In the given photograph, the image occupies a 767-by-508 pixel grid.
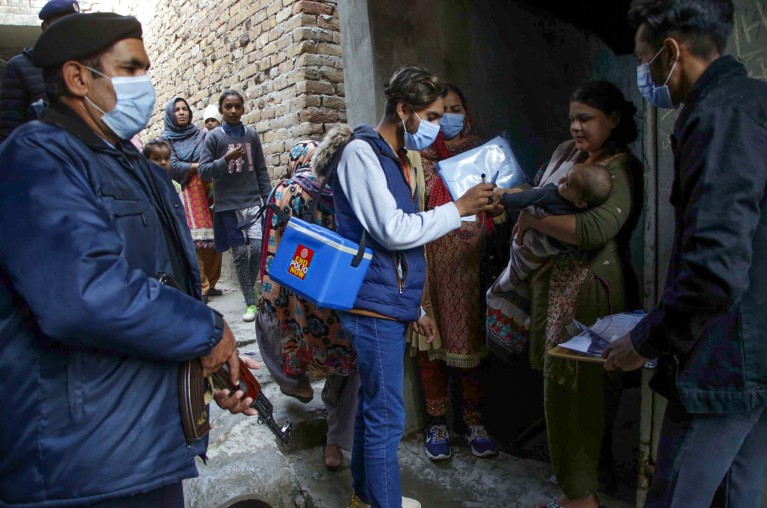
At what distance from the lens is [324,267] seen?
6.47ft

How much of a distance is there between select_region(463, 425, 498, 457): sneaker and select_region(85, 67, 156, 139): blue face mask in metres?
2.37

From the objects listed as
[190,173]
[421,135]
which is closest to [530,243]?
[421,135]

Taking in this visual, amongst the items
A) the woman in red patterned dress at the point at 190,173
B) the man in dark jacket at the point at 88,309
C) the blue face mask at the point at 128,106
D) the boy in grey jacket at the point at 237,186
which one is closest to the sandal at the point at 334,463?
the man in dark jacket at the point at 88,309

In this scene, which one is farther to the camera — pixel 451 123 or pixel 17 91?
pixel 451 123

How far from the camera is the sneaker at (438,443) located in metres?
2.94

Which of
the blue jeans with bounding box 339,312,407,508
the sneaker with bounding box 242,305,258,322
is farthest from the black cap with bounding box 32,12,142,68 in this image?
the sneaker with bounding box 242,305,258,322

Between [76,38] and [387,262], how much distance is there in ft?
3.97

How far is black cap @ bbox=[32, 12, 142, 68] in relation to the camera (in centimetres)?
121

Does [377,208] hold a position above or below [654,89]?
below

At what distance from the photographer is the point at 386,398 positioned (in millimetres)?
2074

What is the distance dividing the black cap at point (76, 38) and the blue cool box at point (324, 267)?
0.95 m

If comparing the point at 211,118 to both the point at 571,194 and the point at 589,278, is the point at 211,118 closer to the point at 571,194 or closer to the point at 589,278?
the point at 571,194

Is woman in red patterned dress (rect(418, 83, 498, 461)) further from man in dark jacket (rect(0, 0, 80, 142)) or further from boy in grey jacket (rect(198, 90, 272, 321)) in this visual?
boy in grey jacket (rect(198, 90, 272, 321))

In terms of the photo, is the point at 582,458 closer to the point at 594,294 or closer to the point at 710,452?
the point at 594,294
